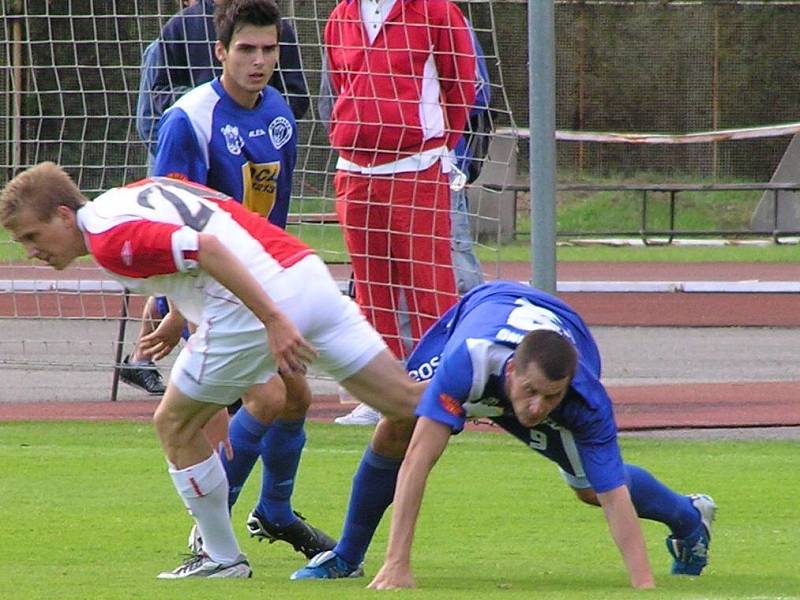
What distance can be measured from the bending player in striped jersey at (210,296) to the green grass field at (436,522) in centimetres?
43

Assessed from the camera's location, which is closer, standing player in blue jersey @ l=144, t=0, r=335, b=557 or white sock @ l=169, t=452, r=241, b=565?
white sock @ l=169, t=452, r=241, b=565

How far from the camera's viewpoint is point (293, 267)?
19.5ft

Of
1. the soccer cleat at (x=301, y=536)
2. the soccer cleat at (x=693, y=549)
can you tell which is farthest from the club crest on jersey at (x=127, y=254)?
the soccer cleat at (x=693, y=549)

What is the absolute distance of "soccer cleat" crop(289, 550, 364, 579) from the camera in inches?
244

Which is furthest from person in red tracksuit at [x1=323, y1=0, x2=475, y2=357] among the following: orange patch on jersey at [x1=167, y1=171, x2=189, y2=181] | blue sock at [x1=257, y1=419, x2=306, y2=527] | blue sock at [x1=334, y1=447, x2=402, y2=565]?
blue sock at [x1=334, y1=447, x2=402, y2=565]

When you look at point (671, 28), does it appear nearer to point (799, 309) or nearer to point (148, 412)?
point (799, 309)

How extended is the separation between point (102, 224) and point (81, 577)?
1128 mm

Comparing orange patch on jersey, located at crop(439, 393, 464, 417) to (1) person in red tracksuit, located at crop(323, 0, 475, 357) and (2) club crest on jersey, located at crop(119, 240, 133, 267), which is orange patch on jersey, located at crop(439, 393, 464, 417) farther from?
(1) person in red tracksuit, located at crop(323, 0, 475, 357)

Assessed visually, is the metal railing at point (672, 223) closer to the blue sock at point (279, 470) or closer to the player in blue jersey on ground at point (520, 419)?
the blue sock at point (279, 470)

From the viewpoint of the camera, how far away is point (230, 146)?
23.0 ft

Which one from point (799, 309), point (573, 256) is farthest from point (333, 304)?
point (573, 256)

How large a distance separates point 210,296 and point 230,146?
127cm

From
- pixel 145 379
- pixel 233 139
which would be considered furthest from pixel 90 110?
pixel 233 139

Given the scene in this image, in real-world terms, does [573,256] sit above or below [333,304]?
below
